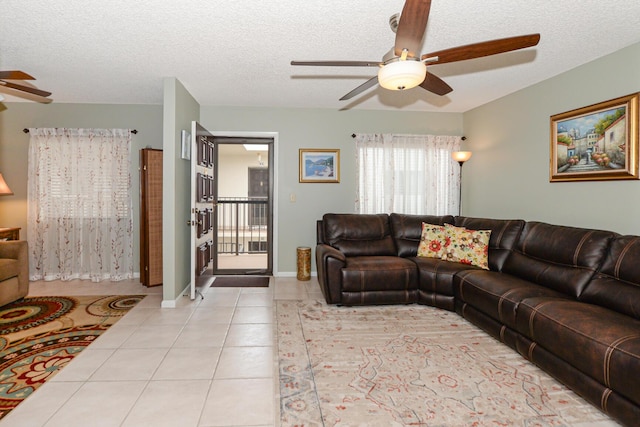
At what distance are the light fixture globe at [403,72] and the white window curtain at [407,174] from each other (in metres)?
2.92

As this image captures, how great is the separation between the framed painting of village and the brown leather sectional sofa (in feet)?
2.00

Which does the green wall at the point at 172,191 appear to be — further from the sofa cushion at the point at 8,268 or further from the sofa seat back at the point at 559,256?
the sofa seat back at the point at 559,256

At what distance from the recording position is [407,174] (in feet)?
16.7

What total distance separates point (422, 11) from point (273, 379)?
2.35 m

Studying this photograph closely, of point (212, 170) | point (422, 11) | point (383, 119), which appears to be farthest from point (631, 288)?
point (212, 170)

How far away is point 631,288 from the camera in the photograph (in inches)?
90.7

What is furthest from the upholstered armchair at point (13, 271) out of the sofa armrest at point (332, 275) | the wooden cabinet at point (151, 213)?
the sofa armrest at point (332, 275)

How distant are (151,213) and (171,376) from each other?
267cm

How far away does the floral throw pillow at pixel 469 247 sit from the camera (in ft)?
12.2

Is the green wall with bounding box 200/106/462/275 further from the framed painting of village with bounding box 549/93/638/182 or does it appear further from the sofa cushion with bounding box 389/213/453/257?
the framed painting of village with bounding box 549/93/638/182

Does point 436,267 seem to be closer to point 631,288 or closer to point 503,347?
point 503,347

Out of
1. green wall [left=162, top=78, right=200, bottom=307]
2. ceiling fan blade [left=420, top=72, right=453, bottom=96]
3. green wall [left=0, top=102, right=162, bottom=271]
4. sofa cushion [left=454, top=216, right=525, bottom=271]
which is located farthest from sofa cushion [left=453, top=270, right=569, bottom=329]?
green wall [left=0, top=102, right=162, bottom=271]

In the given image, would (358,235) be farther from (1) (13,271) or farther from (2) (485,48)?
(1) (13,271)

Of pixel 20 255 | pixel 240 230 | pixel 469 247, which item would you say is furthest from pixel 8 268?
pixel 469 247
